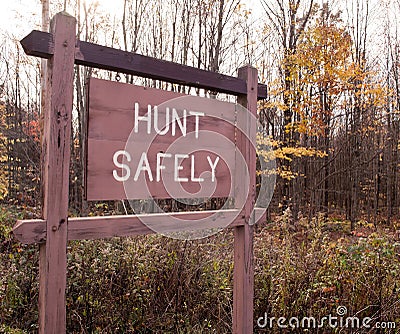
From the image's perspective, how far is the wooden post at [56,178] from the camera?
6.09ft

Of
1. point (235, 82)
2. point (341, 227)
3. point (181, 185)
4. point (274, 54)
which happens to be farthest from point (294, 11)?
point (181, 185)

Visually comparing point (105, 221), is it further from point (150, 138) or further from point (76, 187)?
point (76, 187)

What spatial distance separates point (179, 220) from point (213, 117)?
737 mm

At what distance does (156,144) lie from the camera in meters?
2.26

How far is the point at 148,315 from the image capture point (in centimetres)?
356

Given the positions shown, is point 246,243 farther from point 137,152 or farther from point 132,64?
point 132,64

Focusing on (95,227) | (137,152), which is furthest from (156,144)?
(95,227)

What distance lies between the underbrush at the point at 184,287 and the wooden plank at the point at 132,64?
6.19ft

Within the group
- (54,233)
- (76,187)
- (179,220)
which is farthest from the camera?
(76,187)

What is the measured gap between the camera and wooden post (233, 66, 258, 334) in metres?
2.70

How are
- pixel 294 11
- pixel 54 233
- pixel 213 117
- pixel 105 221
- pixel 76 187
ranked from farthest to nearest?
1. pixel 294 11
2. pixel 76 187
3. pixel 213 117
4. pixel 105 221
5. pixel 54 233

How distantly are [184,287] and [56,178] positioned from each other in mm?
2304

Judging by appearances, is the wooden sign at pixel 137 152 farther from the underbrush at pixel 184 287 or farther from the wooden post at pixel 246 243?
the underbrush at pixel 184 287

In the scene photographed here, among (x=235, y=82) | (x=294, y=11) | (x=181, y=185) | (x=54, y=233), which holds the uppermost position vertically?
(x=294, y=11)
